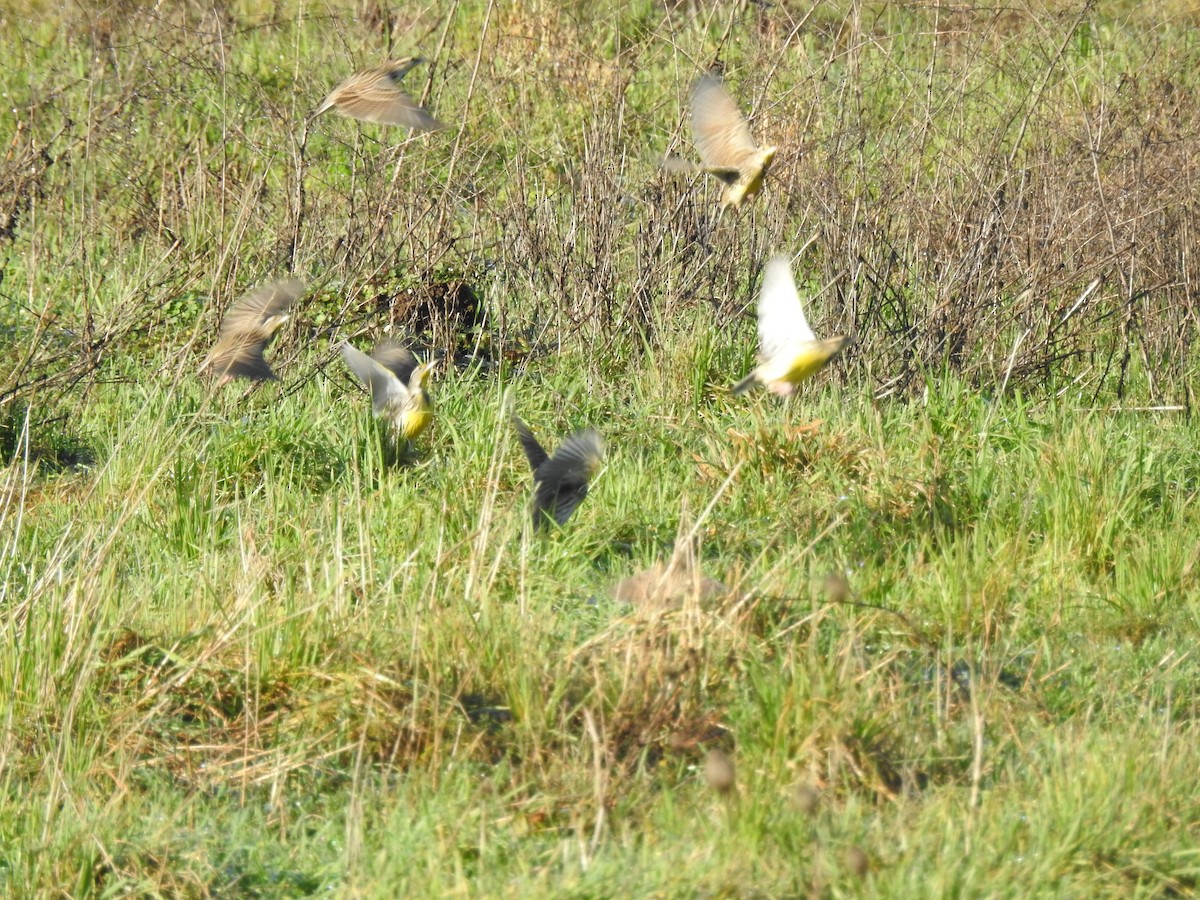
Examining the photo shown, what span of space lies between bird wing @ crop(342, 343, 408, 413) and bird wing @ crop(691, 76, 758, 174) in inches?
50.6

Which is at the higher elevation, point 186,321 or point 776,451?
point 776,451

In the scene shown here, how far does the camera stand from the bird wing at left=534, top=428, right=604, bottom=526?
166 inches

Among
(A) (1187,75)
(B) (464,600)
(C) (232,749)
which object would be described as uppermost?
(A) (1187,75)

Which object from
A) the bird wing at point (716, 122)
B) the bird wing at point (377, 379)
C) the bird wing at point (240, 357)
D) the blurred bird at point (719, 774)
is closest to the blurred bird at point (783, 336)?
the bird wing at point (716, 122)

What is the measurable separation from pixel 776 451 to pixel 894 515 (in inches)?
20.5

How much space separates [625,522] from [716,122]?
4.51 ft

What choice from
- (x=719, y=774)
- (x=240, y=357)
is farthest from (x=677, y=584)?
(x=240, y=357)

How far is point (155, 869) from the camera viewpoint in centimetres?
283

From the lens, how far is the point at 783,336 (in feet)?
13.7

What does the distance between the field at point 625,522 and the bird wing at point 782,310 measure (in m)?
0.57

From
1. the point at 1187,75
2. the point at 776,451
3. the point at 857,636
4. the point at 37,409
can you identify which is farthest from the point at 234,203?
the point at 1187,75

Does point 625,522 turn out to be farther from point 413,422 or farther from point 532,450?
point 413,422

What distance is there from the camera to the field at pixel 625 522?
2865 millimetres

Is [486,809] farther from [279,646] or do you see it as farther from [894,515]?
[894,515]
